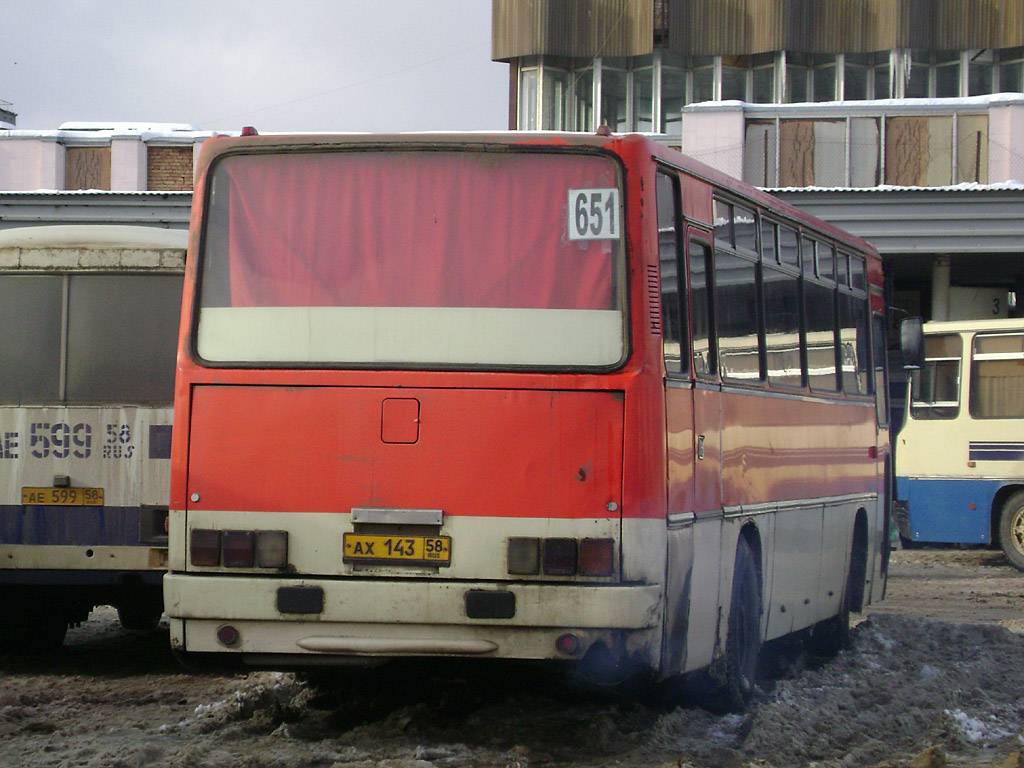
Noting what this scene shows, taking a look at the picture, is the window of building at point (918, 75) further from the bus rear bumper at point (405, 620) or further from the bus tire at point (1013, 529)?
the bus rear bumper at point (405, 620)

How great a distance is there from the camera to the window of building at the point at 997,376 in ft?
69.0

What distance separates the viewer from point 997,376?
69.7ft

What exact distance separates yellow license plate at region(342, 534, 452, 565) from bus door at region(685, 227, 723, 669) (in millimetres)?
1297

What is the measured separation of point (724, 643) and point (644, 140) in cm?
271

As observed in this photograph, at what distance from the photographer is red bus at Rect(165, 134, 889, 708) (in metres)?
7.11

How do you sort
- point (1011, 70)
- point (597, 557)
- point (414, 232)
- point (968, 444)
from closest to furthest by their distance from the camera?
point (597, 557), point (414, 232), point (968, 444), point (1011, 70)

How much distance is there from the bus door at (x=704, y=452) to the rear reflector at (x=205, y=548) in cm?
222

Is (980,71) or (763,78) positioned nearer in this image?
(980,71)

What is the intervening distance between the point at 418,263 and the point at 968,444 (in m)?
15.2

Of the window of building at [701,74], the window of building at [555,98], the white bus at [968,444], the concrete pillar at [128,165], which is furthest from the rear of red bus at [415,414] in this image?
the window of building at [701,74]

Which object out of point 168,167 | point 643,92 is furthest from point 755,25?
point 168,167

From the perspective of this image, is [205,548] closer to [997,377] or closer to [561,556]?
[561,556]

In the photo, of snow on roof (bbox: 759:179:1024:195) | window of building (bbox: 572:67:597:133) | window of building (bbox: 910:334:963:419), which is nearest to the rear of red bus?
window of building (bbox: 910:334:963:419)

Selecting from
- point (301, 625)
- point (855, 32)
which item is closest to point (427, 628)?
point (301, 625)
